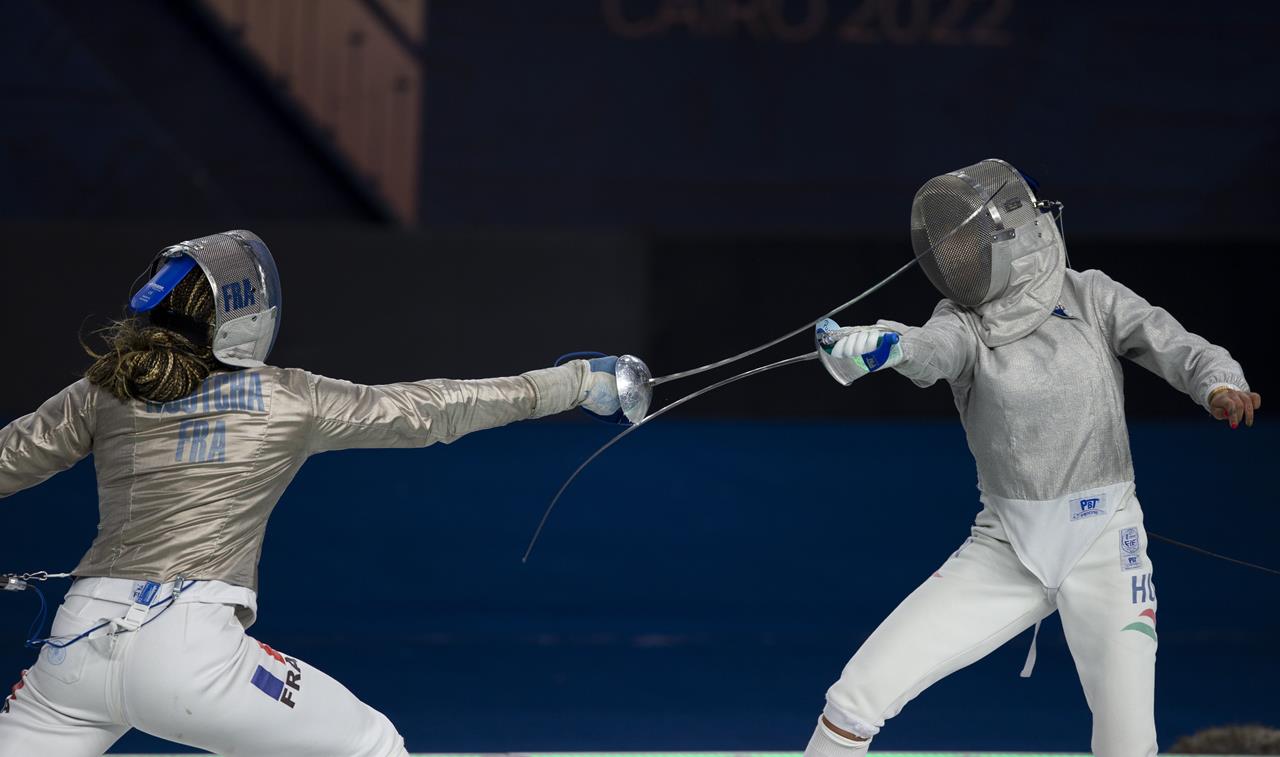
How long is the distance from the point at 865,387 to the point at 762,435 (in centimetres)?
38

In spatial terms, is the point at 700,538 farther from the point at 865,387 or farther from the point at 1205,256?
the point at 1205,256

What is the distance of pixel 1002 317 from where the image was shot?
2.05m

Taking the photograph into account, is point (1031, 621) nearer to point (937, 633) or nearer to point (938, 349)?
point (937, 633)

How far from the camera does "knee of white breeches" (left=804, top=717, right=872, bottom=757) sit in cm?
198

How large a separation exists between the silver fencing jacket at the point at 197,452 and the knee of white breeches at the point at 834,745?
0.74 metres

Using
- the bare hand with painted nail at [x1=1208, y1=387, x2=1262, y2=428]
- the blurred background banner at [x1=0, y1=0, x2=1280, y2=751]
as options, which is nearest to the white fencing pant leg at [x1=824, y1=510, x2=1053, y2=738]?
the bare hand with painted nail at [x1=1208, y1=387, x2=1262, y2=428]

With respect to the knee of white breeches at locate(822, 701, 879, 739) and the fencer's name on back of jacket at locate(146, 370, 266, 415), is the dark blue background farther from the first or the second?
the fencer's name on back of jacket at locate(146, 370, 266, 415)

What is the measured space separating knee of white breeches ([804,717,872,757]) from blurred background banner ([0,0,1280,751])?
1216 millimetres

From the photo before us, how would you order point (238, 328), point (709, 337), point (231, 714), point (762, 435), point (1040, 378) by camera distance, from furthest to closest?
point (762, 435) → point (709, 337) → point (1040, 378) → point (238, 328) → point (231, 714)

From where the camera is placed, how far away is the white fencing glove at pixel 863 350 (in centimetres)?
192

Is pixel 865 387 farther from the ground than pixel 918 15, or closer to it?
closer to it

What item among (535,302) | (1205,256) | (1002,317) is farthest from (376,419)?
(1205,256)

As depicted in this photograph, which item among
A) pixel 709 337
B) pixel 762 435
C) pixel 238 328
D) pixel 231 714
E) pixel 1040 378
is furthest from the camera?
pixel 762 435

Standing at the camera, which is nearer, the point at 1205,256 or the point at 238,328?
the point at 238,328
